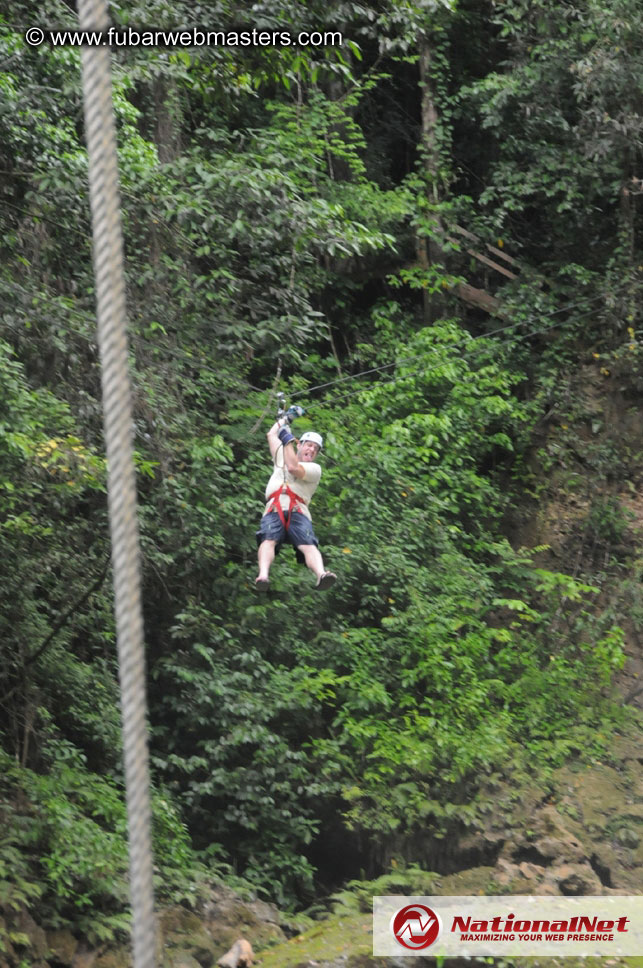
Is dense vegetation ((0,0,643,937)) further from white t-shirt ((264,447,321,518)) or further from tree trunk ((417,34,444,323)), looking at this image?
white t-shirt ((264,447,321,518))

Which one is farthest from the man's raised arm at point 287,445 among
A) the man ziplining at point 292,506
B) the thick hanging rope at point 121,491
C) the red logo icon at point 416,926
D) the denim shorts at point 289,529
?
the thick hanging rope at point 121,491

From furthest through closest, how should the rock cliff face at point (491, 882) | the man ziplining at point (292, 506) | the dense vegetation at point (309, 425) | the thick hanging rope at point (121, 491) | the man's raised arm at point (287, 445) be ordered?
the dense vegetation at point (309, 425), the man ziplining at point (292, 506), the man's raised arm at point (287, 445), the rock cliff face at point (491, 882), the thick hanging rope at point (121, 491)

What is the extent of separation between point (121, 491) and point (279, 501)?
4.68 meters

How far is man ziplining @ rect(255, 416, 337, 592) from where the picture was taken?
22.2 feet

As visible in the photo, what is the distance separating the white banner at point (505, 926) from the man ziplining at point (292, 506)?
2.17 meters

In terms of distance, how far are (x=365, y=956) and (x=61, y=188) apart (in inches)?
205

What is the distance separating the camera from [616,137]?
11133mm

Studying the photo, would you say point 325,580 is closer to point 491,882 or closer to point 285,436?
point 285,436

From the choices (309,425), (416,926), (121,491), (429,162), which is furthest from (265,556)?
(429,162)

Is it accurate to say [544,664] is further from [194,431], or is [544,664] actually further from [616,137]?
[616,137]

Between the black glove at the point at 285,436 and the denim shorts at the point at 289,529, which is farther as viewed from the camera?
the denim shorts at the point at 289,529

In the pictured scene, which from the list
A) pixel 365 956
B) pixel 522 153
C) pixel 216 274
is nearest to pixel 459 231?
pixel 522 153

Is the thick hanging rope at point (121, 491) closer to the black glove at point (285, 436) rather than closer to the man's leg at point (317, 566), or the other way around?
the black glove at point (285, 436)

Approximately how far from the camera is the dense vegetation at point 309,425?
7.32m
